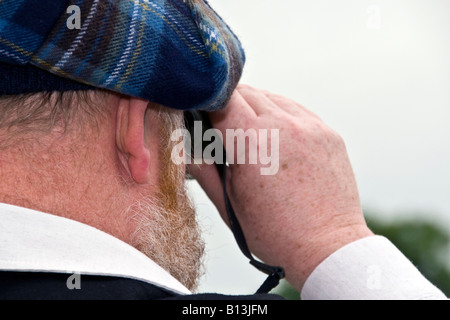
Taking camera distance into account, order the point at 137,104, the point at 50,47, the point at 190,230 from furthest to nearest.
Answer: the point at 190,230
the point at 137,104
the point at 50,47

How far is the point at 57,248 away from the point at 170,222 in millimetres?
452

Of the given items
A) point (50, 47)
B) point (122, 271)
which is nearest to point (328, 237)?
point (122, 271)

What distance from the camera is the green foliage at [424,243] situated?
22.8 m

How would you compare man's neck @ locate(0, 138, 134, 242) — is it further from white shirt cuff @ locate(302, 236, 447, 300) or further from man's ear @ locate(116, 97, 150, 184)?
white shirt cuff @ locate(302, 236, 447, 300)

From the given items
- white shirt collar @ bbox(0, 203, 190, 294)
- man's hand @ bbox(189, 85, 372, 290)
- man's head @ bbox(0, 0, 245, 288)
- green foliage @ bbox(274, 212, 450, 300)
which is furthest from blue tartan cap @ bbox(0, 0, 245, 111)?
green foliage @ bbox(274, 212, 450, 300)

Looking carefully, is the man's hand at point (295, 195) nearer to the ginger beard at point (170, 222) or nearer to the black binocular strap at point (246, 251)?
the black binocular strap at point (246, 251)

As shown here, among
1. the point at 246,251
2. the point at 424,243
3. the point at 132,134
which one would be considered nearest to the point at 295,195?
the point at 246,251

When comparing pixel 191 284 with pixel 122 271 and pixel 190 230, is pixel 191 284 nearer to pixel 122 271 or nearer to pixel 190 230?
pixel 190 230

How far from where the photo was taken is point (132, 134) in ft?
4.36

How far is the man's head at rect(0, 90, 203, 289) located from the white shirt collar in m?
0.06

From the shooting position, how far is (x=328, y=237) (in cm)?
179

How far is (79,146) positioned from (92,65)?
17cm

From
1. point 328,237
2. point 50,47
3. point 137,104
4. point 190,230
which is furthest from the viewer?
point 328,237

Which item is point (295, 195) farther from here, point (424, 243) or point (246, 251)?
point (424, 243)
